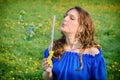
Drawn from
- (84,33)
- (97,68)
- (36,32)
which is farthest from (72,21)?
(36,32)

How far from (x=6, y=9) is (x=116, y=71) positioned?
71 centimetres

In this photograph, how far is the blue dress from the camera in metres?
1.06

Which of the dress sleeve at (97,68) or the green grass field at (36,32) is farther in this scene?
the green grass field at (36,32)

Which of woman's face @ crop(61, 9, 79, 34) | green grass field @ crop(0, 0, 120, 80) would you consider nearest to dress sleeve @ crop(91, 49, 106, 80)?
woman's face @ crop(61, 9, 79, 34)

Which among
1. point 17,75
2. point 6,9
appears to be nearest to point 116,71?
point 17,75

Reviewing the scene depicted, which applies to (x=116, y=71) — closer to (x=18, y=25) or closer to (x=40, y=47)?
(x=40, y=47)

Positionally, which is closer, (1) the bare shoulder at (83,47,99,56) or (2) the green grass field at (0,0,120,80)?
(1) the bare shoulder at (83,47,99,56)

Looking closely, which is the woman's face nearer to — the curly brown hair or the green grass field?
the curly brown hair

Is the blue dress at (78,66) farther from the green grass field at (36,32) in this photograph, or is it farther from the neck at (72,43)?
the green grass field at (36,32)

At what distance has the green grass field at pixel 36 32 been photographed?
1.52m

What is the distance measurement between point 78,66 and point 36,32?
0.54 meters

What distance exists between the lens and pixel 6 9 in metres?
1.59

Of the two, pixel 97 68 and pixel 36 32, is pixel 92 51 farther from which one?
pixel 36 32

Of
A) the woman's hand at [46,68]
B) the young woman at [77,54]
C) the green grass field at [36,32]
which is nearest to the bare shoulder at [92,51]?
the young woman at [77,54]
